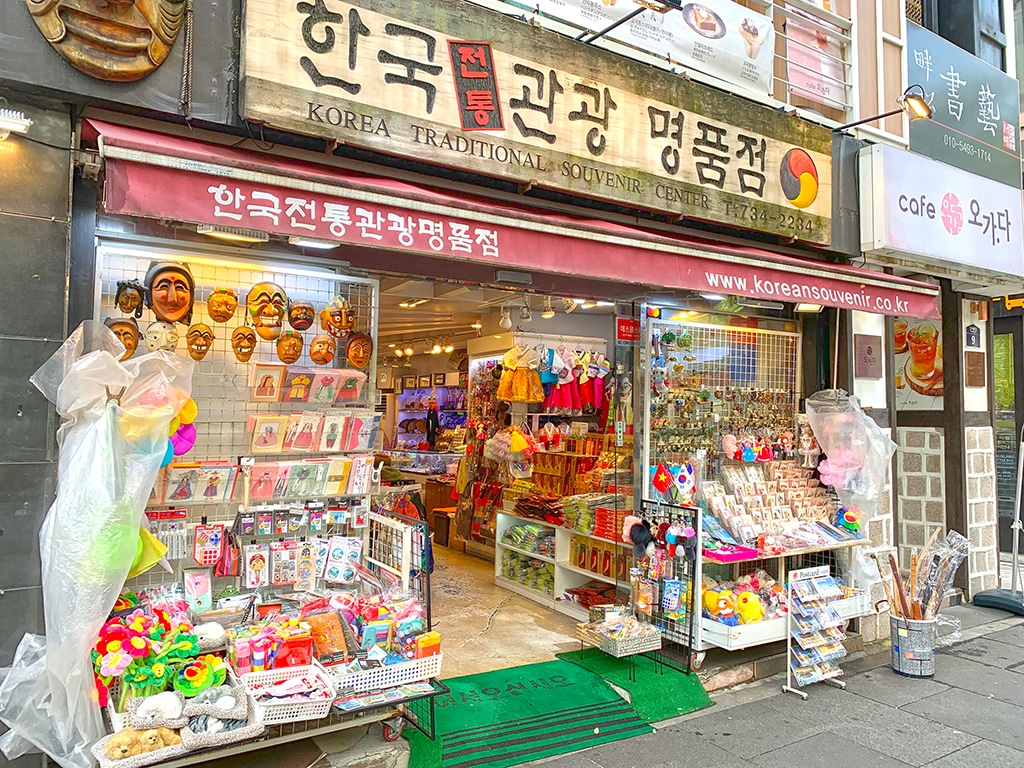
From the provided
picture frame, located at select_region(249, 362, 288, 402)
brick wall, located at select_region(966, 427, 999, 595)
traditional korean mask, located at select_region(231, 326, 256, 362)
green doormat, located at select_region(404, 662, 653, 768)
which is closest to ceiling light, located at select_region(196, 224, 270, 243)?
traditional korean mask, located at select_region(231, 326, 256, 362)

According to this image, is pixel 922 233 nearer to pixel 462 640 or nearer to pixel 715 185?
pixel 715 185

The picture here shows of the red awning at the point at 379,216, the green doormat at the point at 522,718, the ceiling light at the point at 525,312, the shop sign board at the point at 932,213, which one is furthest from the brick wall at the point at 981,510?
the green doormat at the point at 522,718

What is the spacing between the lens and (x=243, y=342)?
432 centimetres

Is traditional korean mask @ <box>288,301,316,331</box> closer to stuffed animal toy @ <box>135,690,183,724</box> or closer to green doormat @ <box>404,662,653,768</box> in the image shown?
stuffed animal toy @ <box>135,690,183,724</box>

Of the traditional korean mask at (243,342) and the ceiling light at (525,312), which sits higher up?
the ceiling light at (525,312)

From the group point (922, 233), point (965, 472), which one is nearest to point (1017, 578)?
point (965, 472)

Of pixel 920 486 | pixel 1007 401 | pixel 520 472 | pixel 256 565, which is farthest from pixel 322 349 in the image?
pixel 1007 401

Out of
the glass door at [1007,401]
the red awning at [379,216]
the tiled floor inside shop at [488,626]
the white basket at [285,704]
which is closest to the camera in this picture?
the red awning at [379,216]

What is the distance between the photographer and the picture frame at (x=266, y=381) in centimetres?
439

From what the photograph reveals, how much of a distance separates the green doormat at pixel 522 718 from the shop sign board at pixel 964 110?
6.56m

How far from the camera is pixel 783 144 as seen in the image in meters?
6.12

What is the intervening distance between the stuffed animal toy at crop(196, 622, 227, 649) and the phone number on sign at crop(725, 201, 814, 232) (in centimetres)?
486

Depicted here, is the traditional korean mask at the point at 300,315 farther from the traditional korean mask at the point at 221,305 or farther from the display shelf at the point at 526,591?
the display shelf at the point at 526,591

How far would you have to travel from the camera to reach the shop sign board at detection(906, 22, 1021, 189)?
291 inches
